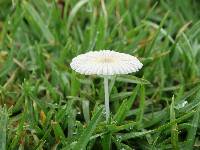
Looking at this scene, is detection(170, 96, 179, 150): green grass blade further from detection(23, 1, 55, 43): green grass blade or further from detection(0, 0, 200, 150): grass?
detection(23, 1, 55, 43): green grass blade

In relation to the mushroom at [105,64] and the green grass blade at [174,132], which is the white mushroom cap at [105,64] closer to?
the mushroom at [105,64]

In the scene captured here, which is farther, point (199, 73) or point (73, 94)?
point (199, 73)

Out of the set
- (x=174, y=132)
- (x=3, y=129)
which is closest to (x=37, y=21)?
(x=3, y=129)

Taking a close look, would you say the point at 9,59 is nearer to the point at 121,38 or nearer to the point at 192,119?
the point at 121,38

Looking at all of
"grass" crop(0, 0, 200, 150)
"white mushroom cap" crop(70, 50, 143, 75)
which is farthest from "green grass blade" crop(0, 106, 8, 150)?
"white mushroom cap" crop(70, 50, 143, 75)

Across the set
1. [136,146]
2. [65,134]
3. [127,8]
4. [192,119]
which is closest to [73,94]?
[65,134]

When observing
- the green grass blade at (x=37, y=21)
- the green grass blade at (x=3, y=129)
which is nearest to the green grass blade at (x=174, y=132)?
the green grass blade at (x=3, y=129)

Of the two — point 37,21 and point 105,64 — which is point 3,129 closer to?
point 105,64

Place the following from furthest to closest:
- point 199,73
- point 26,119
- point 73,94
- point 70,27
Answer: point 70,27 → point 199,73 → point 73,94 → point 26,119

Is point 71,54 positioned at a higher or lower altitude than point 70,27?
lower
